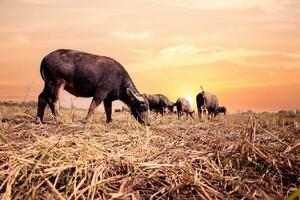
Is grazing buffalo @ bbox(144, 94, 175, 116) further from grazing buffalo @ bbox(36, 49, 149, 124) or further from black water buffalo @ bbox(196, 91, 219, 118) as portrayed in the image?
grazing buffalo @ bbox(36, 49, 149, 124)

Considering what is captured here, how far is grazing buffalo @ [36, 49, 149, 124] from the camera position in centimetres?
1083

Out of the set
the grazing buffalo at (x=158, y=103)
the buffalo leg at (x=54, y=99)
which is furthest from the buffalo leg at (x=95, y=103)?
the grazing buffalo at (x=158, y=103)

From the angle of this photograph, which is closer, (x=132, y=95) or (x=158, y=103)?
(x=132, y=95)

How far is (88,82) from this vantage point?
11.9m

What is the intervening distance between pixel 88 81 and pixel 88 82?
0.03 meters

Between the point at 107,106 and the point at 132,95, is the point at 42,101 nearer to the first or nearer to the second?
the point at 107,106

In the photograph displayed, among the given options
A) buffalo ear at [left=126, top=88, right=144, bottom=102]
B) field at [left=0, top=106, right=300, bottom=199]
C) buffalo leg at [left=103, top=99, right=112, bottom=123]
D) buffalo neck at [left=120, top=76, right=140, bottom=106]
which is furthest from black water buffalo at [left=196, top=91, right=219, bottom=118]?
field at [left=0, top=106, right=300, bottom=199]

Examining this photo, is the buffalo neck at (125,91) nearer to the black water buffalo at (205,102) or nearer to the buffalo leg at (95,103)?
the buffalo leg at (95,103)

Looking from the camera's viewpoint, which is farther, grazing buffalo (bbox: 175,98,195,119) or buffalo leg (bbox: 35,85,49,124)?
grazing buffalo (bbox: 175,98,195,119)

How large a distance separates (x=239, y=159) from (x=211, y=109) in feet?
96.2

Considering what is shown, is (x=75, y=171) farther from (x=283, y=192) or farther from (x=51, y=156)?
(x=283, y=192)

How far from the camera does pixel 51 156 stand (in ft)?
9.67

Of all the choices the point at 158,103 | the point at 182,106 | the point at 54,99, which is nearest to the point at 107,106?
the point at 54,99

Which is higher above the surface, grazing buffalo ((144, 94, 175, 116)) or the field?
grazing buffalo ((144, 94, 175, 116))
